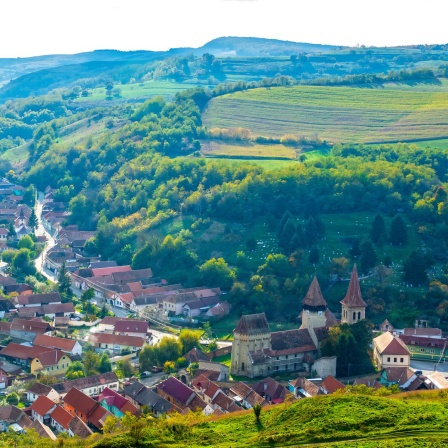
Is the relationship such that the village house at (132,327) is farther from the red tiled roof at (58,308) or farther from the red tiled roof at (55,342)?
the red tiled roof at (58,308)

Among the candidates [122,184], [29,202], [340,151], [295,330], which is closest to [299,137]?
[340,151]

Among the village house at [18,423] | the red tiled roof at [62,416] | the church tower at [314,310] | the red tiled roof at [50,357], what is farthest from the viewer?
the church tower at [314,310]

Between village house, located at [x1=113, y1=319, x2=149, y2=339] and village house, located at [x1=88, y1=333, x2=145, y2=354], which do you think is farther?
village house, located at [x1=113, y1=319, x2=149, y2=339]

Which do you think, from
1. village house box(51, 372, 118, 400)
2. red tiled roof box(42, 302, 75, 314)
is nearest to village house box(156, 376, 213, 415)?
village house box(51, 372, 118, 400)

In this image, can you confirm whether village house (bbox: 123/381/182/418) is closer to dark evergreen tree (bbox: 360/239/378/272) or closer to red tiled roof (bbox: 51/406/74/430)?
red tiled roof (bbox: 51/406/74/430)

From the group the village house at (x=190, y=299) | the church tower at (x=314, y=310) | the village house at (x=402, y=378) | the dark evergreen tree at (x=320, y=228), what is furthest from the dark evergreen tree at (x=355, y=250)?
the village house at (x=402, y=378)

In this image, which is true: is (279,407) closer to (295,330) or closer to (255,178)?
(295,330)
